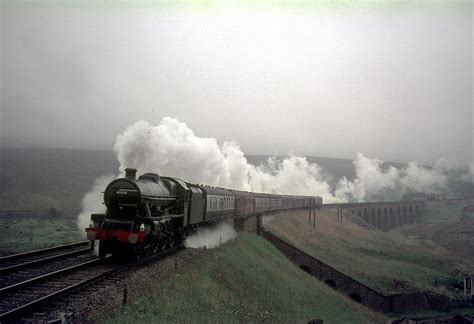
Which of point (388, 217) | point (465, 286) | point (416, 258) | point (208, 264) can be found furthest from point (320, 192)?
point (208, 264)

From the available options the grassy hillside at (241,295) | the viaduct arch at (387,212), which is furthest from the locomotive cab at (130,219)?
the viaduct arch at (387,212)

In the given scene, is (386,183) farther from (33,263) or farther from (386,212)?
(33,263)

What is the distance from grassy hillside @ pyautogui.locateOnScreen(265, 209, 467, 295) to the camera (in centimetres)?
3073

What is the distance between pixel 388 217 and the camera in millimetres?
94750

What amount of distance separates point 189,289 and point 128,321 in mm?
3961

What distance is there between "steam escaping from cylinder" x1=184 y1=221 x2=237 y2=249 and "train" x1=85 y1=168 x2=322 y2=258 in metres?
0.96

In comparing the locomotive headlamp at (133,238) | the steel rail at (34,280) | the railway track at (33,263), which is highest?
the locomotive headlamp at (133,238)

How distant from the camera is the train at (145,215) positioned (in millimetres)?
14789

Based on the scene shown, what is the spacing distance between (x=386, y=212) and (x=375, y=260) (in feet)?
198

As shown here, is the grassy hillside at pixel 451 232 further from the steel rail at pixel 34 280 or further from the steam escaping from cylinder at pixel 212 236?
the steel rail at pixel 34 280

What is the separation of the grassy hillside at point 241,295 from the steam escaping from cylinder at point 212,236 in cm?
105

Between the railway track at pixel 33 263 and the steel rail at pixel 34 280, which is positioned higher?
the steel rail at pixel 34 280

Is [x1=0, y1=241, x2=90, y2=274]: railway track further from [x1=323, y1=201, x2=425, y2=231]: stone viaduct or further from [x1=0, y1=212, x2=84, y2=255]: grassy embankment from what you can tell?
[x1=323, y1=201, x2=425, y2=231]: stone viaduct

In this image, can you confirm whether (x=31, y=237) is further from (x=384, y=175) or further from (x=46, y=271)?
(x=384, y=175)
